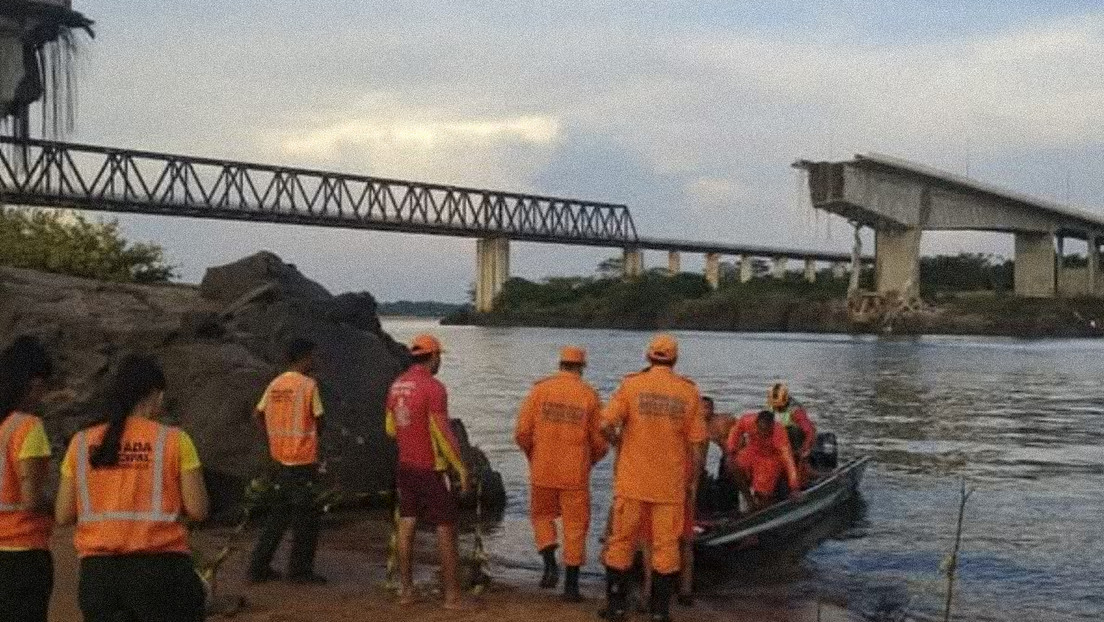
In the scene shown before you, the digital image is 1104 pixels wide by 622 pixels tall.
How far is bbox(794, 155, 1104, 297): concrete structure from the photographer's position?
91000 millimetres

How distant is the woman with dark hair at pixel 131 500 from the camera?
5.17 meters

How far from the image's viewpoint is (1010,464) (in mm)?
23516

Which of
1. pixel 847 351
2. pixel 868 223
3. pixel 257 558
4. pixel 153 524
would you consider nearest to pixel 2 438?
pixel 153 524

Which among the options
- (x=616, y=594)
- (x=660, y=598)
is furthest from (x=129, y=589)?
(x=660, y=598)

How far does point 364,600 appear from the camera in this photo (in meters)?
9.62

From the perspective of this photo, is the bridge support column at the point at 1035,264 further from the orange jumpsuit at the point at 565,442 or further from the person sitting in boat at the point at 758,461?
the orange jumpsuit at the point at 565,442

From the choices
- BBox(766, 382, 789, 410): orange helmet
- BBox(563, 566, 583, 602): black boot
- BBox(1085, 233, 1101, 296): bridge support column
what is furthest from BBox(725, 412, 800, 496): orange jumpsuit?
BBox(1085, 233, 1101, 296): bridge support column

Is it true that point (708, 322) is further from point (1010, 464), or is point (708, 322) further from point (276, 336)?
point (276, 336)

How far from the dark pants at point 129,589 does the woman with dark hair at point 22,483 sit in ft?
1.73

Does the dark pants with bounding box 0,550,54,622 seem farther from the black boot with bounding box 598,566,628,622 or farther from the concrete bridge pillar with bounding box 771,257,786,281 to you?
the concrete bridge pillar with bounding box 771,257,786,281

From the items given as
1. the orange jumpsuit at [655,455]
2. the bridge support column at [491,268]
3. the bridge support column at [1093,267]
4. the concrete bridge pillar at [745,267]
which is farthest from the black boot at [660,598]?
the concrete bridge pillar at [745,267]

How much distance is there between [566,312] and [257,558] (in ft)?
442

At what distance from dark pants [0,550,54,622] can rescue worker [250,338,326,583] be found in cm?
376

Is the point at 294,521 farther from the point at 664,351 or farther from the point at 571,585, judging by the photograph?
the point at 664,351
